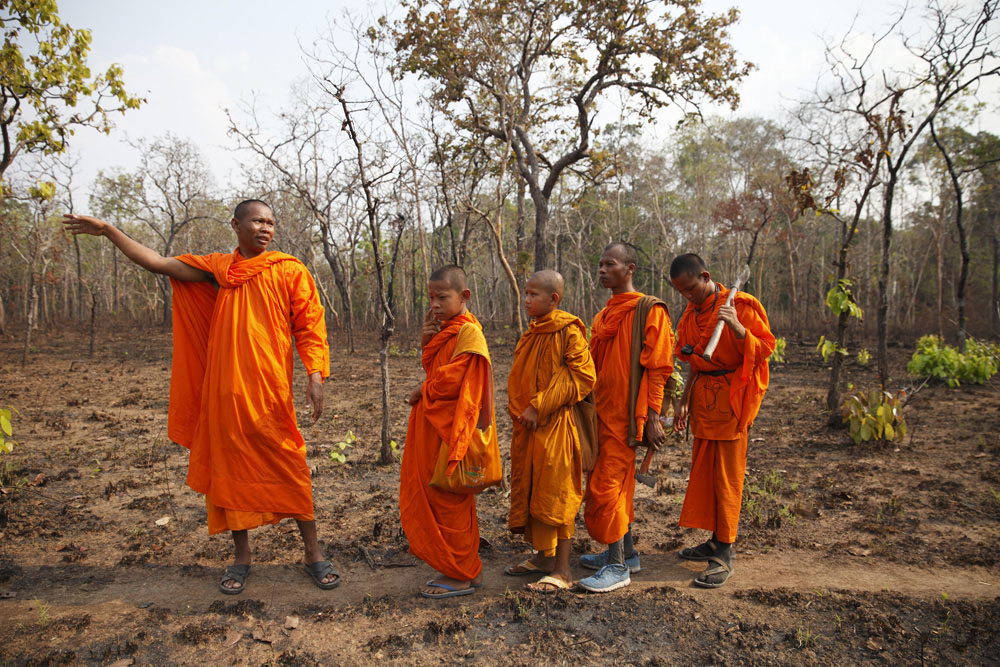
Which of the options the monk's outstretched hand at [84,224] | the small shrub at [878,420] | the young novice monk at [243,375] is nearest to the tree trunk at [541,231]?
the small shrub at [878,420]

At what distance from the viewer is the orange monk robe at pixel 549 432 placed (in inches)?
127

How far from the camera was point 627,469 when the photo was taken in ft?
→ 11.1

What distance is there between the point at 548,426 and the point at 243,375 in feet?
5.67

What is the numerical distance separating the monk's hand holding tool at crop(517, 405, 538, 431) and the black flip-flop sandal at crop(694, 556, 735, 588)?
4.39 feet

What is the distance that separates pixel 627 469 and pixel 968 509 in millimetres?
3102

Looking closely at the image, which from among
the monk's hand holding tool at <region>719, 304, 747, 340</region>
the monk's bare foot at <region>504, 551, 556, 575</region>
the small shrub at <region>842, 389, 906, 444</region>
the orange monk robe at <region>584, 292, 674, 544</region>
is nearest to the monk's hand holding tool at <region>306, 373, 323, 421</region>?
the monk's bare foot at <region>504, 551, 556, 575</region>

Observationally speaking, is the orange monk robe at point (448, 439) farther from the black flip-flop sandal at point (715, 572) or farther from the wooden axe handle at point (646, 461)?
the black flip-flop sandal at point (715, 572)

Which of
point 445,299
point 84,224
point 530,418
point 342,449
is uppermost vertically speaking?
point 84,224

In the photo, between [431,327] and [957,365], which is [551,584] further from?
[957,365]

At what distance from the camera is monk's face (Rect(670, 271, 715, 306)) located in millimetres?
3547

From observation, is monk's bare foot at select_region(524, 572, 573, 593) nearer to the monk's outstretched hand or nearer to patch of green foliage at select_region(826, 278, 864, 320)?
the monk's outstretched hand

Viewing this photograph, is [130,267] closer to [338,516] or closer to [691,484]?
[338,516]

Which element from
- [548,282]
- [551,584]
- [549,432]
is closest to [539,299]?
[548,282]

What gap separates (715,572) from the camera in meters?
3.41
